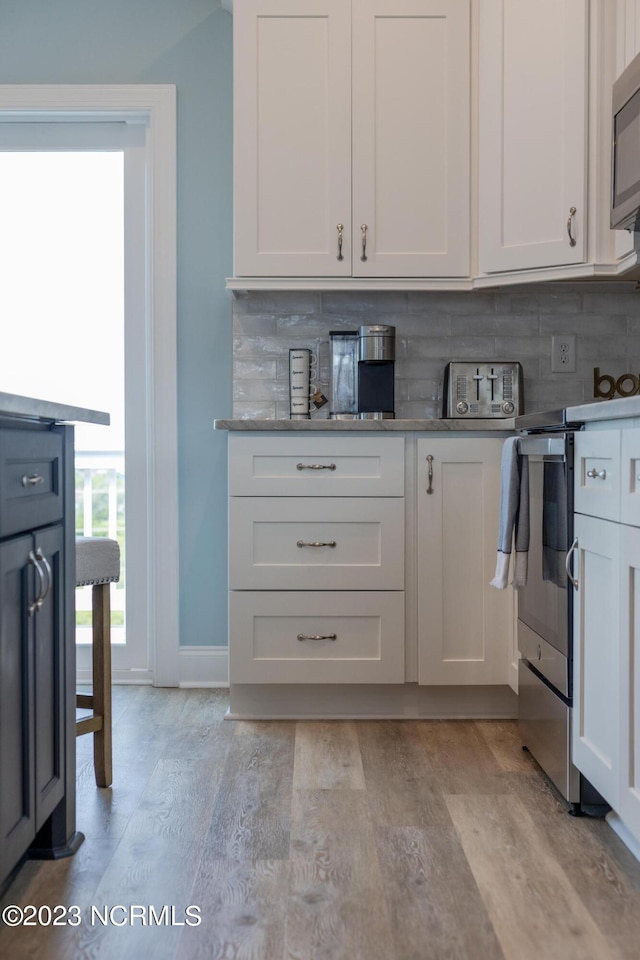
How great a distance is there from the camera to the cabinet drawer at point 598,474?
5.44 ft

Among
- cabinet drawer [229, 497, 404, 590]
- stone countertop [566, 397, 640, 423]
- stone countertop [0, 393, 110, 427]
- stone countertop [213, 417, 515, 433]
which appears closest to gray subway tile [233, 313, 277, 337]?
stone countertop [213, 417, 515, 433]

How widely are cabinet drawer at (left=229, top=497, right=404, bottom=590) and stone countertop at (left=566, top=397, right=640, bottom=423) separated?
82 cm

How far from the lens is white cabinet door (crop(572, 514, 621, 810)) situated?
5.42 ft

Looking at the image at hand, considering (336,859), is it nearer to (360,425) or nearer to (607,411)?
(607,411)

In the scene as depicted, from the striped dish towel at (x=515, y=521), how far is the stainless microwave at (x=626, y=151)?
69 cm

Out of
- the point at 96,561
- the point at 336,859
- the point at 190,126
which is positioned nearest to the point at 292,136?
the point at 190,126

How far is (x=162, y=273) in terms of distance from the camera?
3066 mm

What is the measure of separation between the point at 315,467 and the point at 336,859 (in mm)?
1204

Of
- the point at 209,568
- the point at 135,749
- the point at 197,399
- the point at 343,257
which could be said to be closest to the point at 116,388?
the point at 197,399

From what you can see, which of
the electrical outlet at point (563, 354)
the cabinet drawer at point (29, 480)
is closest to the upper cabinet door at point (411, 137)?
the electrical outlet at point (563, 354)

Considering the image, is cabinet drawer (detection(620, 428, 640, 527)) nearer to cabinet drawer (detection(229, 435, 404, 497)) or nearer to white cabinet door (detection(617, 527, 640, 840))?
white cabinet door (detection(617, 527, 640, 840))

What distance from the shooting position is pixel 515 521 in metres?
2.24

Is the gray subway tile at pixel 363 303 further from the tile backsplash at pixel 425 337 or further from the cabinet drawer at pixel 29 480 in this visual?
the cabinet drawer at pixel 29 480

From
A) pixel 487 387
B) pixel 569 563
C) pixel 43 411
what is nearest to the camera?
pixel 43 411
